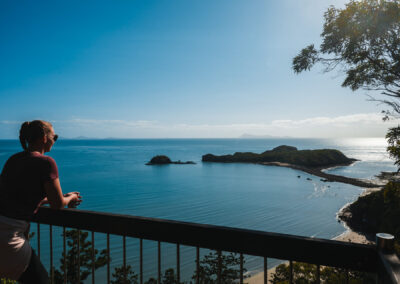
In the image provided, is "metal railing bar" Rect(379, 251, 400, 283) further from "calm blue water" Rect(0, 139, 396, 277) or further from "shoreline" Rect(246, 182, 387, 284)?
"calm blue water" Rect(0, 139, 396, 277)

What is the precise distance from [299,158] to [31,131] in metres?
61.9

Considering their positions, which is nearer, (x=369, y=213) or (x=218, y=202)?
(x=369, y=213)

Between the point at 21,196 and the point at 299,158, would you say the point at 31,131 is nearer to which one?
the point at 21,196

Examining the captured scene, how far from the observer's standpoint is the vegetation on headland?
55.6 m

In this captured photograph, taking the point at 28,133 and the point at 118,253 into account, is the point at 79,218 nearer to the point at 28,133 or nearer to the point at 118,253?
the point at 28,133

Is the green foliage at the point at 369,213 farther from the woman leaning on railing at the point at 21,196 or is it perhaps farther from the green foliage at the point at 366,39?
the woman leaning on railing at the point at 21,196

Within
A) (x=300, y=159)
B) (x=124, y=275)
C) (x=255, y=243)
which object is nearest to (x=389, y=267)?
(x=255, y=243)

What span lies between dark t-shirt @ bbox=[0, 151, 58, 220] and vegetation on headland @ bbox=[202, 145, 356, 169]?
5915 cm

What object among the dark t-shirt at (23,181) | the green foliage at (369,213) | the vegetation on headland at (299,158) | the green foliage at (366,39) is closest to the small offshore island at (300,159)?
the vegetation on headland at (299,158)

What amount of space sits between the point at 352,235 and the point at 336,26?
49.8 feet

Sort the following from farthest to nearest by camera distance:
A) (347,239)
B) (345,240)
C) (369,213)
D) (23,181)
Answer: (369,213), (347,239), (345,240), (23,181)

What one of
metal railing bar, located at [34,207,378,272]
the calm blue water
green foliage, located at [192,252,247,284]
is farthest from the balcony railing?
the calm blue water

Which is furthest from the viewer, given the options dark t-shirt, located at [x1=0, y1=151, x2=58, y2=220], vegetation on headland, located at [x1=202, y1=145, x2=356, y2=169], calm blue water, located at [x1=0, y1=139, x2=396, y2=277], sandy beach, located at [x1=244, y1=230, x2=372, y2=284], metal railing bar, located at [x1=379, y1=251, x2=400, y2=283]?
vegetation on headland, located at [x1=202, y1=145, x2=356, y2=169]

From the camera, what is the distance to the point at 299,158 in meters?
58.3
